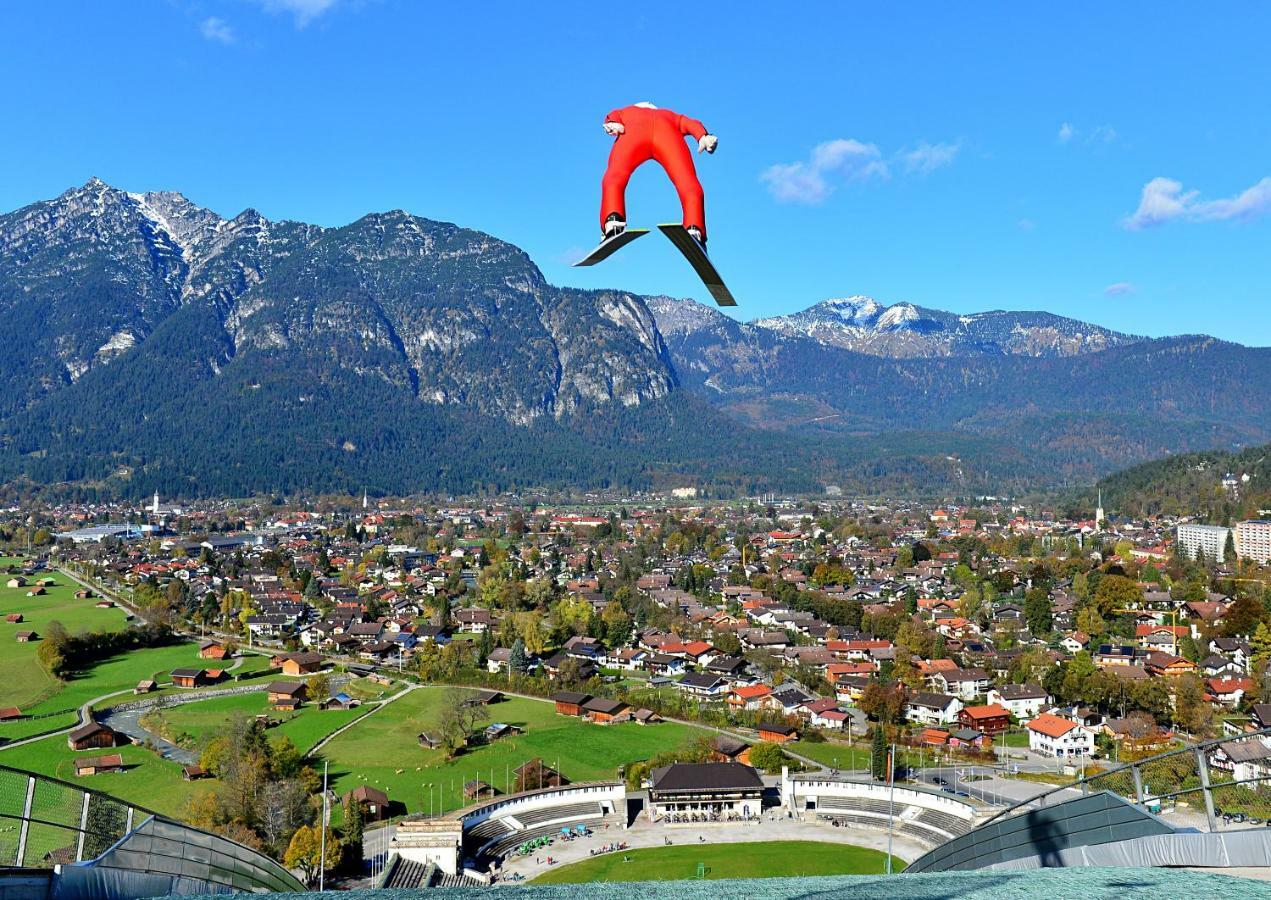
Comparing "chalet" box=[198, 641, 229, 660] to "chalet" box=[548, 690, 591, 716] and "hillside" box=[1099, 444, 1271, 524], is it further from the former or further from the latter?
"hillside" box=[1099, 444, 1271, 524]

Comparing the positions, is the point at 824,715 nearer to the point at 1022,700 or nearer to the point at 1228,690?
the point at 1022,700

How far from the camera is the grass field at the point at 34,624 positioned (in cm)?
2898

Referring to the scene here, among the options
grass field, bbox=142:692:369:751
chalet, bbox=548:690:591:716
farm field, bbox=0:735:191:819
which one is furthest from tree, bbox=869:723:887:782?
farm field, bbox=0:735:191:819

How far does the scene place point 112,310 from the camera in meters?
142

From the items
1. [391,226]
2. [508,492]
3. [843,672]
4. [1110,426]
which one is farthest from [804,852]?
[1110,426]

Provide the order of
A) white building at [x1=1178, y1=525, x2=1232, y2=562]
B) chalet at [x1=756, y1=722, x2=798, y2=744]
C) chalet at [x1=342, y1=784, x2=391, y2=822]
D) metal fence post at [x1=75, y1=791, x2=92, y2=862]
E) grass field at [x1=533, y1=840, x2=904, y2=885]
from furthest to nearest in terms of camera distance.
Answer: white building at [x1=1178, y1=525, x2=1232, y2=562] < chalet at [x1=756, y1=722, x2=798, y2=744] < chalet at [x1=342, y1=784, x2=391, y2=822] < grass field at [x1=533, y1=840, x2=904, y2=885] < metal fence post at [x1=75, y1=791, x2=92, y2=862]

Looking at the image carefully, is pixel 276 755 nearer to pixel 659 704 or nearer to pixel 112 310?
pixel 659 704

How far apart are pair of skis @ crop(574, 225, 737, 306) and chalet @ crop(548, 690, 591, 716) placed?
25.0 m

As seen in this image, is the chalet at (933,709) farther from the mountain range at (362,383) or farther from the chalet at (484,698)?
the mountain range at (362,383)

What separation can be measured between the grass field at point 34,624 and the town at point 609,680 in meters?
0.16

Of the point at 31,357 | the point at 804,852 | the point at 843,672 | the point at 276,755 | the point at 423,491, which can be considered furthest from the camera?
the point at 31,357

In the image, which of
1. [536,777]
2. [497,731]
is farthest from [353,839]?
[497,731]

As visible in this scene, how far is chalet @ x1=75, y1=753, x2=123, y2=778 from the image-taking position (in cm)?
2156

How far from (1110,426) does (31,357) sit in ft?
514
